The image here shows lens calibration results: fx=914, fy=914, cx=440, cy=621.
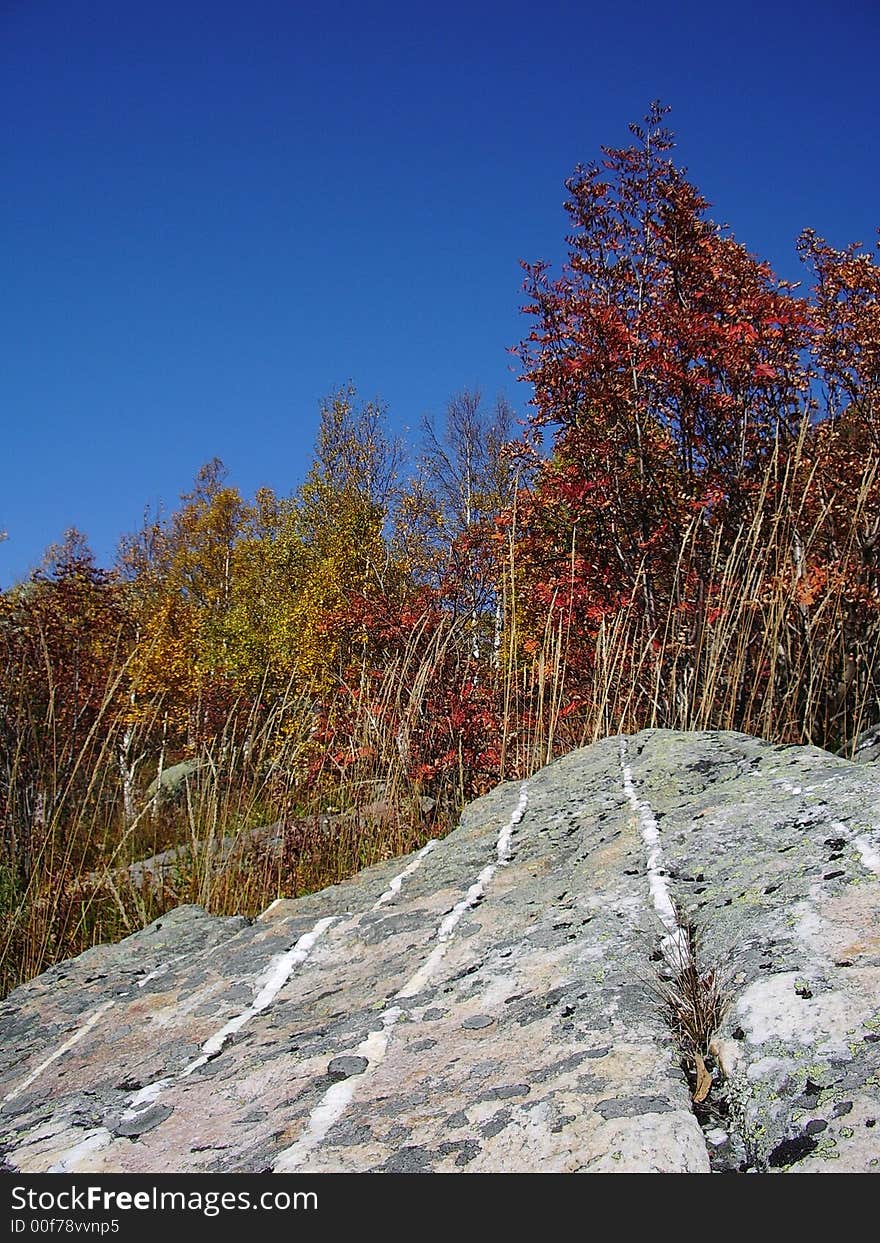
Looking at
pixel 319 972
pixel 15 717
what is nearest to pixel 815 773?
pixel 319 972

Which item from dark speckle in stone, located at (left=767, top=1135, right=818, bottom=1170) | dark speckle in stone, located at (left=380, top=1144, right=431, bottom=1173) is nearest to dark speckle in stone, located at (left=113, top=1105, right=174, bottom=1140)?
dark speckle in stone, located at (left=380, top=1144, right=431, bottom=1173)

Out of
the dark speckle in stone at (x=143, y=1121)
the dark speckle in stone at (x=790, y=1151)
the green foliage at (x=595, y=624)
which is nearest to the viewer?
the dark speckle in stone at (x=790, y=1151)

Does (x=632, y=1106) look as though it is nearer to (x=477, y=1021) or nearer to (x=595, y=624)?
(x=477, y=1021)

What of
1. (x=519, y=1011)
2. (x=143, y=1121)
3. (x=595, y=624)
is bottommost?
(x=143, y=1121)

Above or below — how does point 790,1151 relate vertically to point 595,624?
below

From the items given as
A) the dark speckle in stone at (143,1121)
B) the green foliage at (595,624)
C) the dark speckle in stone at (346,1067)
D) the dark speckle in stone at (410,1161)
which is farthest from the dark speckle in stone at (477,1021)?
the green foliage at (595,624)

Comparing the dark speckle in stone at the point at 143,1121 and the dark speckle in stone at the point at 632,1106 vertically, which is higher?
the dark speckle in stone at the point at 632,1106

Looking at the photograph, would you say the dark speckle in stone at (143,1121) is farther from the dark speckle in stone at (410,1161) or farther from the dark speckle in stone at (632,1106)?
the dark speckle in stone at (632,1106)

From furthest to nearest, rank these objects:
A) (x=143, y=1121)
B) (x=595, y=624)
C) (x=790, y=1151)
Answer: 1. (x=595, y=624)
2. (x=143, y=1121)
3. (x=790, y=1151)

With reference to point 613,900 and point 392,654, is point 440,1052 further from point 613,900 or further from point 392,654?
point 392,654

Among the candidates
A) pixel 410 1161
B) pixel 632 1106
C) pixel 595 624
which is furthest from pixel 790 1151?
pixel 595 624

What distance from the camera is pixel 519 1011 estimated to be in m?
1.23

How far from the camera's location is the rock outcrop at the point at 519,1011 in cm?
93
